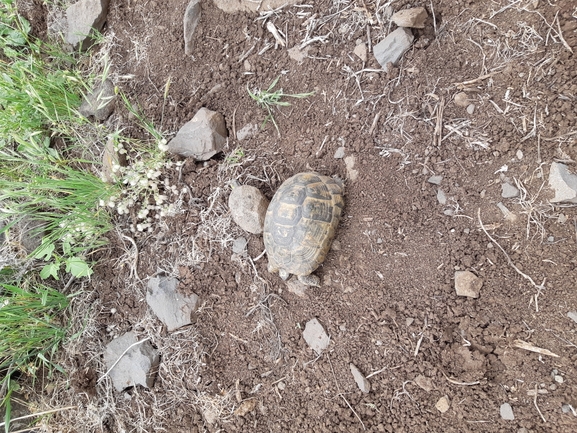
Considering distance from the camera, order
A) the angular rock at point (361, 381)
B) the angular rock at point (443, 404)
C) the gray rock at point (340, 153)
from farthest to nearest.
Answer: the gray rock at point (340, 153), the angular rock at point (361, 381), the angular rock at point (443, 404)

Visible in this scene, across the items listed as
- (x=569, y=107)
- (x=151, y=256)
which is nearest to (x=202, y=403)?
(x=151, y=256)

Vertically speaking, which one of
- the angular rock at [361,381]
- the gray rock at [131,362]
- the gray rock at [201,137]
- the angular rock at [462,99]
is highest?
the gray rock at [201,137]

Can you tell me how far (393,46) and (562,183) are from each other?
3.62ft

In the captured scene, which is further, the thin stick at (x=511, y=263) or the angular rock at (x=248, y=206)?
the angular rock at (x=248, y=206)

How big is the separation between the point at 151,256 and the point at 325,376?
1334 mm

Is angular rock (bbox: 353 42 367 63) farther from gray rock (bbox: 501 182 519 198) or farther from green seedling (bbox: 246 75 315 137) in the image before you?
gray rock (bbox: 501 182 519 198)

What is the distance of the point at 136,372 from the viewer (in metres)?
2.41

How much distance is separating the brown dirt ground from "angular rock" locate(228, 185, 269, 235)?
11cm

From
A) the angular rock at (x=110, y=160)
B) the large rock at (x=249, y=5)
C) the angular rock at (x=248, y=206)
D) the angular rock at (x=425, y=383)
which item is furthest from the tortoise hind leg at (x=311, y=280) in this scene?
the large rock at (x=249, y=5)

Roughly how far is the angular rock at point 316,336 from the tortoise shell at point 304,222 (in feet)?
0.99

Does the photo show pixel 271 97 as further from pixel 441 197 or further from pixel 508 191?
pixel 508 191

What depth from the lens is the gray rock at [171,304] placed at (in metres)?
2.38

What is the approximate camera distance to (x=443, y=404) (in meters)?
1.88

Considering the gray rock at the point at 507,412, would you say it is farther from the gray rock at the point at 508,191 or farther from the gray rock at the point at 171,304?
the gray rock at the point at 171,304
